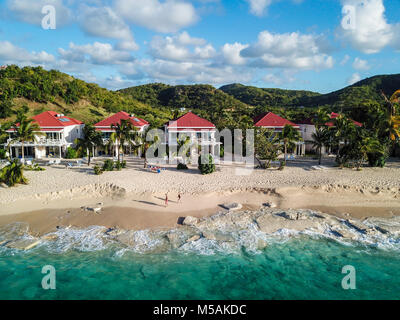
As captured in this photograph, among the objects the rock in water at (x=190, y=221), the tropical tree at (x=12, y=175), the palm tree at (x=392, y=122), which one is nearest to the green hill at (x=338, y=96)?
the palm tree at (x=392, y=122)

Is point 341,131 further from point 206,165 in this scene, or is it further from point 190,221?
point 190,221

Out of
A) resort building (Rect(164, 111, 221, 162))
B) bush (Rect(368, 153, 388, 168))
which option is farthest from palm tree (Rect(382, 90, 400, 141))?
resort building (Rect(164, 111, 221, 162))

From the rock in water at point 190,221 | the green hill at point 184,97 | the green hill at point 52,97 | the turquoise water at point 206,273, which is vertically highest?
the green hill at point 184,97

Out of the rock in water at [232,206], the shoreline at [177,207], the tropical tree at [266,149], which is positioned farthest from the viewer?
the tropical tree at [266,149]

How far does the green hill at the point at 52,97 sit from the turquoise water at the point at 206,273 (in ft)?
124

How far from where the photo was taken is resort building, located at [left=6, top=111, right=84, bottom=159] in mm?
32844

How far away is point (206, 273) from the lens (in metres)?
14.0

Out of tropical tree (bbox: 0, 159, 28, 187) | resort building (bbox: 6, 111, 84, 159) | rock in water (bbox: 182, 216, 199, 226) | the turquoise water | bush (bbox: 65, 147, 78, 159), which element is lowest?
the turquoise water

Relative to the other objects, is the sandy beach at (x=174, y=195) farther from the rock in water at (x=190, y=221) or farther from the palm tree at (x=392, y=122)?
the palm tree at (x=392, y=122)

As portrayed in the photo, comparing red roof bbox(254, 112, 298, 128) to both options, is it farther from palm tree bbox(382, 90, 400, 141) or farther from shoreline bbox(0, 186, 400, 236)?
shoreline bbox(0, 186, 400, 236)

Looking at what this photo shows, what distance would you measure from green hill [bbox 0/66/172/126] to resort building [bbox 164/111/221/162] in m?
16.8

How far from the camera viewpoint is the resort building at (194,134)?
32906mm

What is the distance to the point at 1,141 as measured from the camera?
31.9 m

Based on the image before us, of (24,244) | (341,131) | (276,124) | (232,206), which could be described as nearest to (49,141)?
(24,244)
